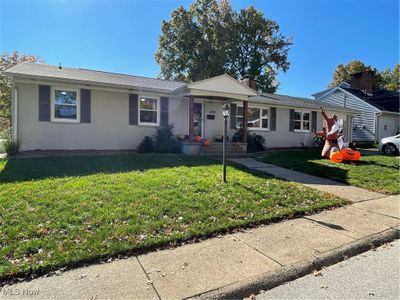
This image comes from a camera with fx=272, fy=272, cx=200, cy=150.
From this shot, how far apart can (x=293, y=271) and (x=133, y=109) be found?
10007 millimetres

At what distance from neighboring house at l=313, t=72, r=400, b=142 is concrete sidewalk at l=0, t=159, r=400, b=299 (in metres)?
20.6

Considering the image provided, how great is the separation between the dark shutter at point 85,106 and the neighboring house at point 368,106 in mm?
20267

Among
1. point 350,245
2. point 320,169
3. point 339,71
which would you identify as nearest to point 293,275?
point 350,245

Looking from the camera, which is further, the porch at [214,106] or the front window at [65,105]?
the porch at [214,106]

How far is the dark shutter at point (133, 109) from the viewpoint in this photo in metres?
11.8

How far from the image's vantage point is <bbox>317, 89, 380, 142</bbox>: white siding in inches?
898

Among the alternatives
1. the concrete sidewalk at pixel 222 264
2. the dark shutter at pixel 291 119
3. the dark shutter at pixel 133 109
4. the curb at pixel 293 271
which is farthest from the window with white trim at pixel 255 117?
the curb at pixel 293 271

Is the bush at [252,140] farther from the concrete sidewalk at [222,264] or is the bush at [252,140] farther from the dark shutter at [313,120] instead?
the concrete sidewalk at [222,264]

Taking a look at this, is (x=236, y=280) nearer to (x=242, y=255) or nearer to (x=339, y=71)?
(x=242, y=255)

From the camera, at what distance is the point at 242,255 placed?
3502 mm

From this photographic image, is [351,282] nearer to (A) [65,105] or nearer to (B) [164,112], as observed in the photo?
(B) [164,112]

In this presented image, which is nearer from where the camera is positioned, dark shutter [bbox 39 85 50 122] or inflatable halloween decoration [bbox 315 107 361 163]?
dark shutter [bbox 39 85 50 122]

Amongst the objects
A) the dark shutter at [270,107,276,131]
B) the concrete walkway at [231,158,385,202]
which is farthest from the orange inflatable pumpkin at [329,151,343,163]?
the dark shutter at [270,107,276,131]

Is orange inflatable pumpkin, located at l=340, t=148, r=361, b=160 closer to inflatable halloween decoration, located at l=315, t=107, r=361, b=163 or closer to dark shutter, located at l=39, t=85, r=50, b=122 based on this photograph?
Answer: inflatable halloween decoration, located at l=315, t=107, r=361, b=163
